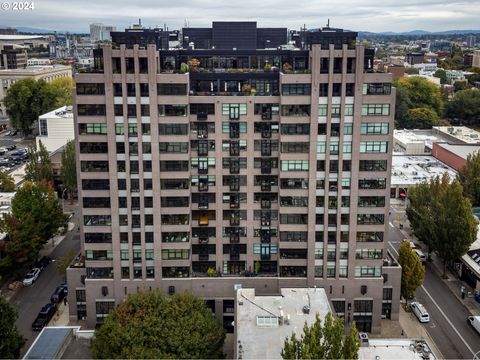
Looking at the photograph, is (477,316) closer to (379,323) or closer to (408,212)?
(379,323)

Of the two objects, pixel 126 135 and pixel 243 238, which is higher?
pixel 126 135

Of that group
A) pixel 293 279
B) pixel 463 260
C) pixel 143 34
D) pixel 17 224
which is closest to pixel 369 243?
pixel 293 279

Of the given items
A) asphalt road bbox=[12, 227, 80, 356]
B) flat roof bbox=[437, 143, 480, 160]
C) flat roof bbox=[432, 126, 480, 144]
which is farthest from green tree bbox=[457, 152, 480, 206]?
asphalt road bbox=[12, 227, 80, 356]

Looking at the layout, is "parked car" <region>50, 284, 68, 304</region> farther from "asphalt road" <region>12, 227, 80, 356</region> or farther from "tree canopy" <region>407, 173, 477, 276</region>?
"tree canopy" <region>407, 173, 477, 276</region>

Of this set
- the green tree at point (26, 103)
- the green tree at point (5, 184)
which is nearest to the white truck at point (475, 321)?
the green tree at point (5, 184)

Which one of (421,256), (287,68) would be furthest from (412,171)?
Result: (287,68)

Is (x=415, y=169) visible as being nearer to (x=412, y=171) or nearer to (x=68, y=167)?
(x=412, y=171)
